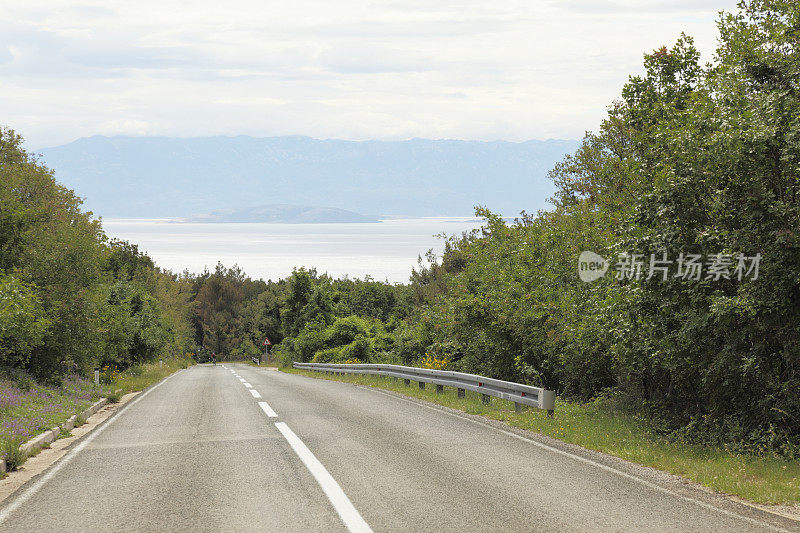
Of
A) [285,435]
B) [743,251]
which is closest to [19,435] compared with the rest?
[285,435]

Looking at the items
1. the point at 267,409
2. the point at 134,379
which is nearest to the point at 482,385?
the point at 267,409

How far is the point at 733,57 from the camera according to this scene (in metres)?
9.27

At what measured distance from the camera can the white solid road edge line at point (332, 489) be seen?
5.61m

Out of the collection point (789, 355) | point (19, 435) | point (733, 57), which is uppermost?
point (733, 57)

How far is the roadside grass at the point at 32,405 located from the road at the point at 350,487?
842 mm

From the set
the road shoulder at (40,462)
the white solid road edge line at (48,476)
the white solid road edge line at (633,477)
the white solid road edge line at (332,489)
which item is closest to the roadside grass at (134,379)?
the road shoulder at (40,462)

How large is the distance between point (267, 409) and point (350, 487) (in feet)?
25.4

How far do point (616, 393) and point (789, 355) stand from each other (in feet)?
20.4

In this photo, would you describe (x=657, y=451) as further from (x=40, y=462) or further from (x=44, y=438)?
(x=44, y=438)

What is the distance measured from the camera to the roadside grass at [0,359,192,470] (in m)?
9.56

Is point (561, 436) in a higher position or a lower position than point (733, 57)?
lower

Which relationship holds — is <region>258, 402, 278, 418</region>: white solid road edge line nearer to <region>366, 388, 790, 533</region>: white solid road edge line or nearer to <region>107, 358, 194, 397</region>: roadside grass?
<region>366, 388, 790, 533</region>: white solid road edge line

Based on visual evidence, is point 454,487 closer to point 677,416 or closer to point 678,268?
point 678,268

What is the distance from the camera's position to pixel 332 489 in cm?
680
